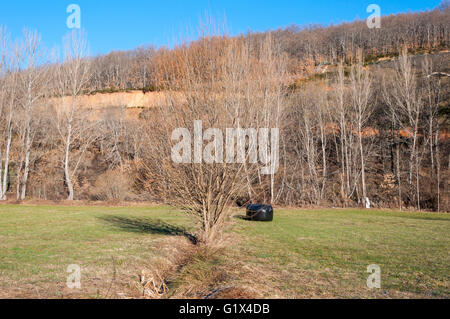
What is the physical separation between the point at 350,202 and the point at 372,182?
603 cm

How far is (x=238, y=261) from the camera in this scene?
8484 mm

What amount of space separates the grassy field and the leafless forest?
1.86 meters

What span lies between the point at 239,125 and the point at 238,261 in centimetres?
384

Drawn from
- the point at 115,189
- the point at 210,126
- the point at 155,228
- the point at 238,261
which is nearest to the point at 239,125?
the point at 210,126

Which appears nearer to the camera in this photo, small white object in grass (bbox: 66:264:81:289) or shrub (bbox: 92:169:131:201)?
small white object in grass (bbox: 66:264:81:289)

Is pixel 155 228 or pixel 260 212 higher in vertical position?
pixel 260 212

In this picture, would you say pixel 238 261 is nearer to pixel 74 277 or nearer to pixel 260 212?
pixel 74 277

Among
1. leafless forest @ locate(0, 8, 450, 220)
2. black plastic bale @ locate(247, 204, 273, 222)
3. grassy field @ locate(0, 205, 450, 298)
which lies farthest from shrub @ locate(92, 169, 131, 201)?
black plastic bale @ locate(247, 204, 273, 222)

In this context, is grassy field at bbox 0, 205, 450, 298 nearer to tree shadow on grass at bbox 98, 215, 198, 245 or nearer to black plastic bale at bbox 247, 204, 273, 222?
tree shadow on grass at bbox 98, 215, 198, 245

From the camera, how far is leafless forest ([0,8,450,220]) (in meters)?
8.91

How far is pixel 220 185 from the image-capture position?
29.2 ft

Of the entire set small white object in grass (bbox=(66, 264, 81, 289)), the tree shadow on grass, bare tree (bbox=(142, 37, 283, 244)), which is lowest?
the tree shadow on grass

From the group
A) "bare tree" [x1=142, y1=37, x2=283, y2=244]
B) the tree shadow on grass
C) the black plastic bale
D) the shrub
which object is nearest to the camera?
"bare tree" [x1=142, y1=37, x2=283, y2=244]

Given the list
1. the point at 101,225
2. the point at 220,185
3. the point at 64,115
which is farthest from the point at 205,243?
the point at 64,115
